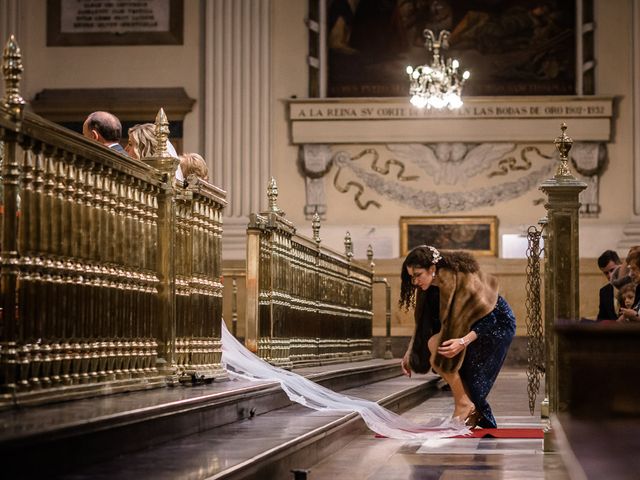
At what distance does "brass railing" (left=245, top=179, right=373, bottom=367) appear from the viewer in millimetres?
7953

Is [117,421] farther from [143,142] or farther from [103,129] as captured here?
[143,142]

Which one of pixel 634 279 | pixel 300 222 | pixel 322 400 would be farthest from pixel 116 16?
pixel 322 400

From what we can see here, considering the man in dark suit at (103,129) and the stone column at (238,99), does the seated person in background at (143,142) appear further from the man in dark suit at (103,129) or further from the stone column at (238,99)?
the stone column at (238,99)

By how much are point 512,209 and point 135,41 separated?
5820 millimetres

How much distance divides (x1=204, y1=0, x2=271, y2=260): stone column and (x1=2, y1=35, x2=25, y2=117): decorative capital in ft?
43.3

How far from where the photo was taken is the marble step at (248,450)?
12.0 ft

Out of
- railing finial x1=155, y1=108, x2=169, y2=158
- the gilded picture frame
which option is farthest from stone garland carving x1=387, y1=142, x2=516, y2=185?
railing finial x1=155, y1=108, x2=169, y2=158

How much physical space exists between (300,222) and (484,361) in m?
10.1

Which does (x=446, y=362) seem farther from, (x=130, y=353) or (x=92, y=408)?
(x=92, y=408)

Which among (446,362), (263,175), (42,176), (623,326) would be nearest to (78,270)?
(42,176)

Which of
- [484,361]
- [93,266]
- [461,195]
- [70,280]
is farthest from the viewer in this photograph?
[461,195]

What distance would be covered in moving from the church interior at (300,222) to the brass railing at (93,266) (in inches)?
0.5

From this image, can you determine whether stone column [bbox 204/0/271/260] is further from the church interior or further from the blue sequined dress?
the blue sequined dress

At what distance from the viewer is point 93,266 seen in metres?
4.84
